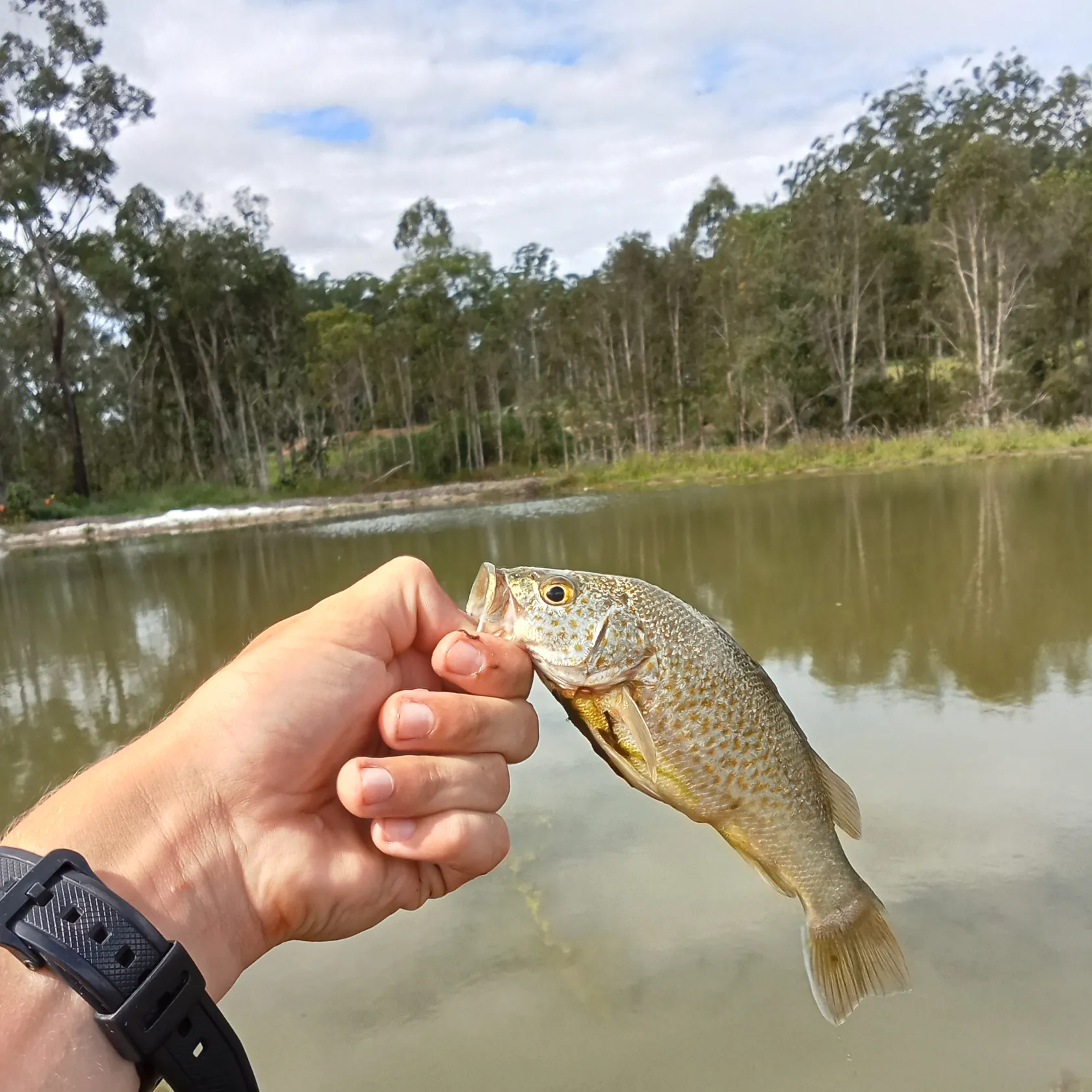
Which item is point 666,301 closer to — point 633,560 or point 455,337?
point 455,337

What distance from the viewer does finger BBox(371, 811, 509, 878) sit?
2.00 meters

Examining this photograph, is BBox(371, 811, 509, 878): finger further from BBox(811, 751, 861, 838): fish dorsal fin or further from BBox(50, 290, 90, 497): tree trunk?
BBox(50, 290, 90, 497): tree trunk

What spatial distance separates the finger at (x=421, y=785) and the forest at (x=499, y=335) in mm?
32941

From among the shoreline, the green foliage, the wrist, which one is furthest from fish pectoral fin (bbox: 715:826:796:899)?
the green foliage

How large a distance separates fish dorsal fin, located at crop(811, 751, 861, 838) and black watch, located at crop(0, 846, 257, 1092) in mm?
1502

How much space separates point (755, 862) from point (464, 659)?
0.92 m

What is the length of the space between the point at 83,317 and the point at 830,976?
44702 millimetres

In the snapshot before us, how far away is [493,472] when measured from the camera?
37031 millimetres

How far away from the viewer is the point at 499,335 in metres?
38.9

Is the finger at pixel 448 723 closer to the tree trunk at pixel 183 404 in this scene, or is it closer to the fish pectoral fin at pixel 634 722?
the fish pectoral fin at pixel 634 722

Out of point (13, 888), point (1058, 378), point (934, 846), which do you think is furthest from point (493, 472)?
point (13, 888)

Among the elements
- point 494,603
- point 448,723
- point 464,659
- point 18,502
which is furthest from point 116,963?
point 18,502

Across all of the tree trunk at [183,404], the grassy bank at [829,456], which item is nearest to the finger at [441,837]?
the grassy bank at [829,456]

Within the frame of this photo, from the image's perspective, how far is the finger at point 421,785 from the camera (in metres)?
1.92
